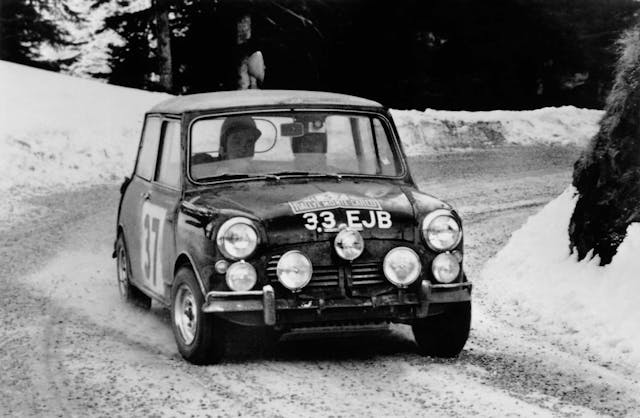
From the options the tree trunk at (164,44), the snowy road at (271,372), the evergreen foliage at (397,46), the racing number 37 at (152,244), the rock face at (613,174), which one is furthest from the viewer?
the evergreen foliage at (397,46)

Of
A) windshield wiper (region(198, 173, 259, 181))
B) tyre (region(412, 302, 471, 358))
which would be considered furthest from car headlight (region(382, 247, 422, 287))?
windshield wiper (region(198, 173, 259, 181))

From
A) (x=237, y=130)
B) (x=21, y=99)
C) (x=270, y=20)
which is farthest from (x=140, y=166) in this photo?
(x=270, y=20)

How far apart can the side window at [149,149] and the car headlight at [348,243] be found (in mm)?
2190

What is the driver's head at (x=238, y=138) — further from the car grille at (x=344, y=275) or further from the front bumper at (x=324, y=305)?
the front bumper at (x=324, y=305)

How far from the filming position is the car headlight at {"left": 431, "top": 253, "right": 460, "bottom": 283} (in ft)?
22.0

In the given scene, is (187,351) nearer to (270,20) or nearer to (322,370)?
(322,370)

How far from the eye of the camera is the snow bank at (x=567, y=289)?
289 inches

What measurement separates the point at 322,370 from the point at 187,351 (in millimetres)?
855

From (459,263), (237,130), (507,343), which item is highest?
(237,130)

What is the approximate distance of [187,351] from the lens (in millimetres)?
6738

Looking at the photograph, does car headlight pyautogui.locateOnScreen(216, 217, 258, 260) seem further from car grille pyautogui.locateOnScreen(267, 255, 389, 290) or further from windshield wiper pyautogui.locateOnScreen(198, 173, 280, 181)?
windshield wiper pyautogui.locateOnScreen(198, 173, 280, 181)

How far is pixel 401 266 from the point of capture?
6.62 metres

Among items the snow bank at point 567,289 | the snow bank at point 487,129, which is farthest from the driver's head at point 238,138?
the snow bank at point 487,129

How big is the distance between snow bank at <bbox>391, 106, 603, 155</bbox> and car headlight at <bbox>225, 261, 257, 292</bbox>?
1693 cm
